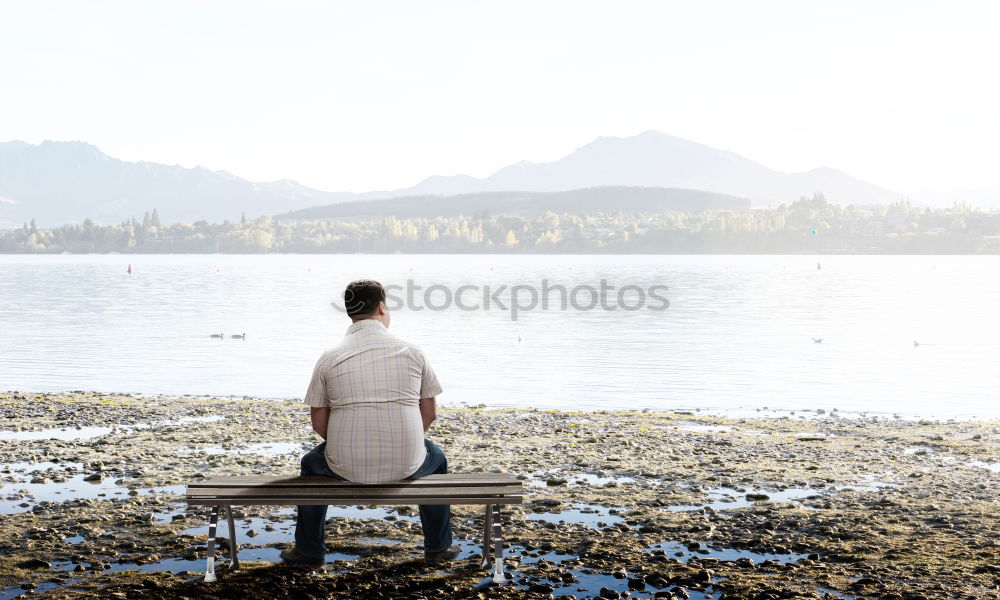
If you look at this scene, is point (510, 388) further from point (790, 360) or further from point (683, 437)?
point (790, 360)

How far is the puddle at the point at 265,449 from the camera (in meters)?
12.5

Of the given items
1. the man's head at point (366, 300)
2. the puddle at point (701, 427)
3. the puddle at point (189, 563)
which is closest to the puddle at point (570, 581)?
the puddle at point (189, 563)

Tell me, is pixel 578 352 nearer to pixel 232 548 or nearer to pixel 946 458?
pixel 946 458

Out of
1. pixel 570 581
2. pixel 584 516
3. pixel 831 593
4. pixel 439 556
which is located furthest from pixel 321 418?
pixel 831 593

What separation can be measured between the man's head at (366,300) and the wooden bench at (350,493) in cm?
116

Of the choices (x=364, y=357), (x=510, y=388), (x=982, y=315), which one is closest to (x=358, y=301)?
(x=364, y=357)

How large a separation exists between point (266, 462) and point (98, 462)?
6.32 ft

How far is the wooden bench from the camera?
6.48 metres

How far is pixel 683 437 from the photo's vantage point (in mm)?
14672

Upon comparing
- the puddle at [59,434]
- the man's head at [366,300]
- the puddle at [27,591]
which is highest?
the man's head at [366,300]

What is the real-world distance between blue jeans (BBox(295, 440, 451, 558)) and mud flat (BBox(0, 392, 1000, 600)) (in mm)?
201

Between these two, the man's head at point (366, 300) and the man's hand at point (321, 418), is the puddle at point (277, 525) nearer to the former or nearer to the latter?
the man's hand at point (321, 418)

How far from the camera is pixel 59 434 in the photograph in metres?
14.2

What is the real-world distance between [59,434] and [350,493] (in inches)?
375
